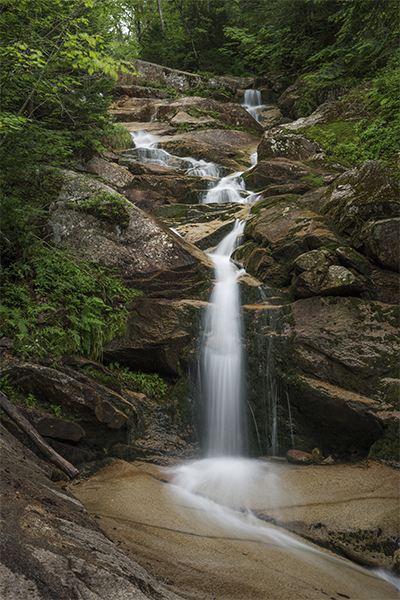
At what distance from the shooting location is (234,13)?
856 inches

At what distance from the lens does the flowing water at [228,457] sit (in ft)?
12.3

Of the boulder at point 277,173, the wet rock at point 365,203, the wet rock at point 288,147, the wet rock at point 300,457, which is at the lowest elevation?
the wet rock at point 300,457

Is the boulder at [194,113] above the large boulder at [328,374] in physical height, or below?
above

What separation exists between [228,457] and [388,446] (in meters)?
2.49

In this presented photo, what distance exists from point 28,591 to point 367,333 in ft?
18.7

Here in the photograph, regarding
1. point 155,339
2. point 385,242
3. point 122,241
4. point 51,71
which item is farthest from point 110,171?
point 385,242

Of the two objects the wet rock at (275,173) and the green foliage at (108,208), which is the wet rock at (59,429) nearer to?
the green foliage at (108,208)

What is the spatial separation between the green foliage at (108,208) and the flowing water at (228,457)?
2.40m

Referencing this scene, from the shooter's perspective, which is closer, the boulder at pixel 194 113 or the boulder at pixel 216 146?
the boulder at pixel 216 146

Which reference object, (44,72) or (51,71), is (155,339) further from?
(51,71)

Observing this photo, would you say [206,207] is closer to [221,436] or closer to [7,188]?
[7,188]

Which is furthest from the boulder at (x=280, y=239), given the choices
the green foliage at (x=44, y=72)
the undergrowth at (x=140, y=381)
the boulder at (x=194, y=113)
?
the boulder at (x=194, y=113)

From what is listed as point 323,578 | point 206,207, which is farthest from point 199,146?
point 323,578

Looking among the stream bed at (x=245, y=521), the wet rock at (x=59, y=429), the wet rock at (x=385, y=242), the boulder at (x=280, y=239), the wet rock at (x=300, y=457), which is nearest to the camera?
the stream bed at (x=245, y=521)
